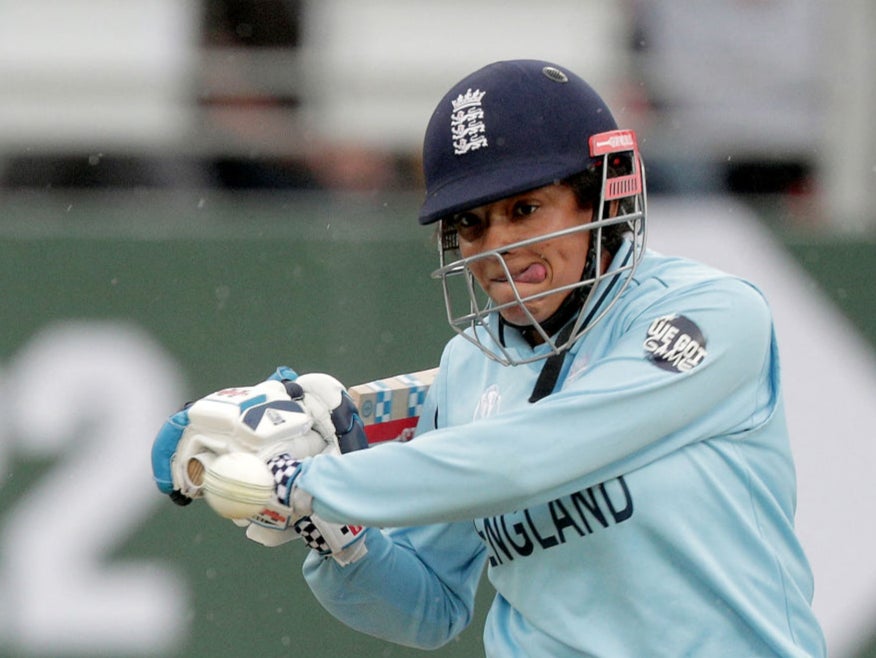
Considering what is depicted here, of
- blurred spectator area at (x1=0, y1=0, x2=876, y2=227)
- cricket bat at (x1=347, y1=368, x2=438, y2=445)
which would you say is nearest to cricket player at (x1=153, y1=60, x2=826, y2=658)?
cricket bat at (x1=347, y1=368, x2=438, y2=445)

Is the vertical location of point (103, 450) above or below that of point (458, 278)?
below

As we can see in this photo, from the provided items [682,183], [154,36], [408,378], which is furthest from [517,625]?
[154,36]

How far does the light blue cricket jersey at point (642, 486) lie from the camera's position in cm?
266

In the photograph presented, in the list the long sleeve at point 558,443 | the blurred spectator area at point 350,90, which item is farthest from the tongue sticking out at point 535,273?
the blurred spectator area at point 350,90

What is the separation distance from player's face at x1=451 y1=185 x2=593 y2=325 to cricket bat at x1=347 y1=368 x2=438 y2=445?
488mm

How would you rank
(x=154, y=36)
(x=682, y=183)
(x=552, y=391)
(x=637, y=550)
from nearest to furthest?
(x=637, y=550)
(x=552, y=391)
(x=682, y=183)
(x=154, y=36)

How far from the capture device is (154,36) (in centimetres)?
675

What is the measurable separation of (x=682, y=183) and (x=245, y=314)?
5.82 feet

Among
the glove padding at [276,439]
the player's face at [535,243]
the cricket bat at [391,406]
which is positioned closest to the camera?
the glove padding at [276,439]

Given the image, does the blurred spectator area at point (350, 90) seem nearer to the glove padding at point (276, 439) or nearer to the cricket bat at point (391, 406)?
the cricket bat at point (391, 406)

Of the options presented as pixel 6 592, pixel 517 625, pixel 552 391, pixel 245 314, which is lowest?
pixel 6 592

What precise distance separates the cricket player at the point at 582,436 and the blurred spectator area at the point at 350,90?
3.12 meters

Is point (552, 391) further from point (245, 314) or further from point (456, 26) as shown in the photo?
point (456, 26)

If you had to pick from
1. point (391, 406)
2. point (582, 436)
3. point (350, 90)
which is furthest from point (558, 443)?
point (350, 90)
